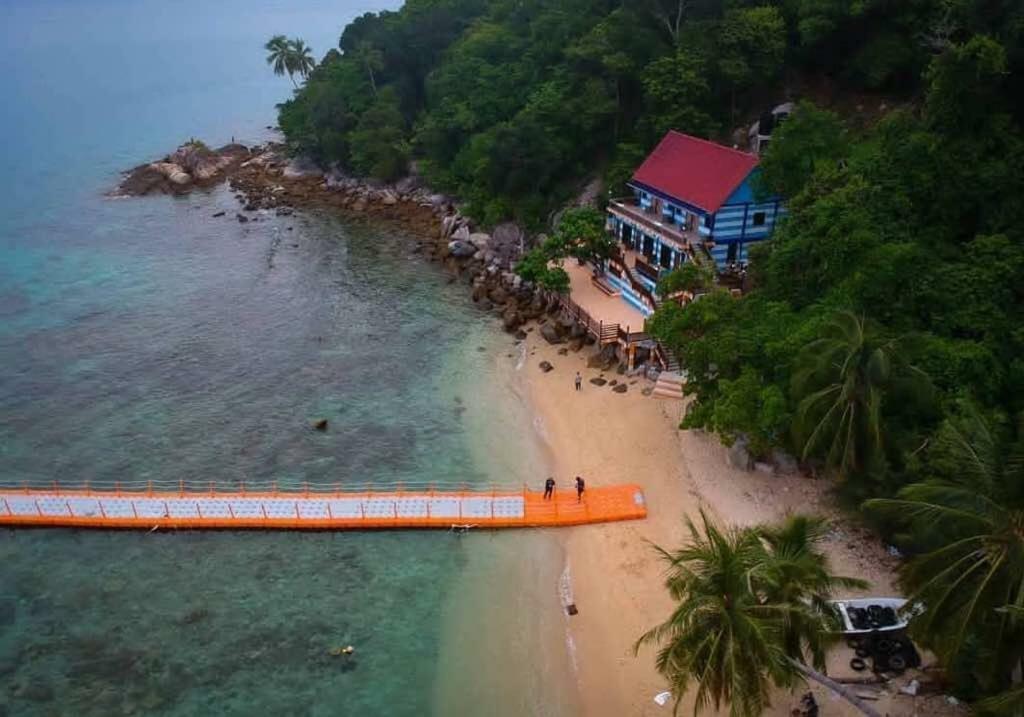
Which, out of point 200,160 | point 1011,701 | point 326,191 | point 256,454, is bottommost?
point 256,454

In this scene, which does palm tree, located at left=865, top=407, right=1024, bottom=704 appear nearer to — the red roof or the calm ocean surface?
the calm ocean surface

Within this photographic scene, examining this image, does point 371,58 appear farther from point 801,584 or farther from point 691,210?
point 801,584

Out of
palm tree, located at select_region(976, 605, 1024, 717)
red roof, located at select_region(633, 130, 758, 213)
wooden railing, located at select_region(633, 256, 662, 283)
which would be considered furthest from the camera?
wooden railing, located at select_region(633, 256, 662, 283)

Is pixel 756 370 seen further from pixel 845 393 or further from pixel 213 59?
pixel 213 59

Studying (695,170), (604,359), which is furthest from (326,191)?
(604,359)

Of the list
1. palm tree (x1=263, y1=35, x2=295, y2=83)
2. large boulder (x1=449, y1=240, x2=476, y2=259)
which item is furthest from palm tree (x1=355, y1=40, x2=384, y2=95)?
large boulder (x1=449, y1=240, x2=476, y2=259)

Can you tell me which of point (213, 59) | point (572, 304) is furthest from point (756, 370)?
point (213, 59)
